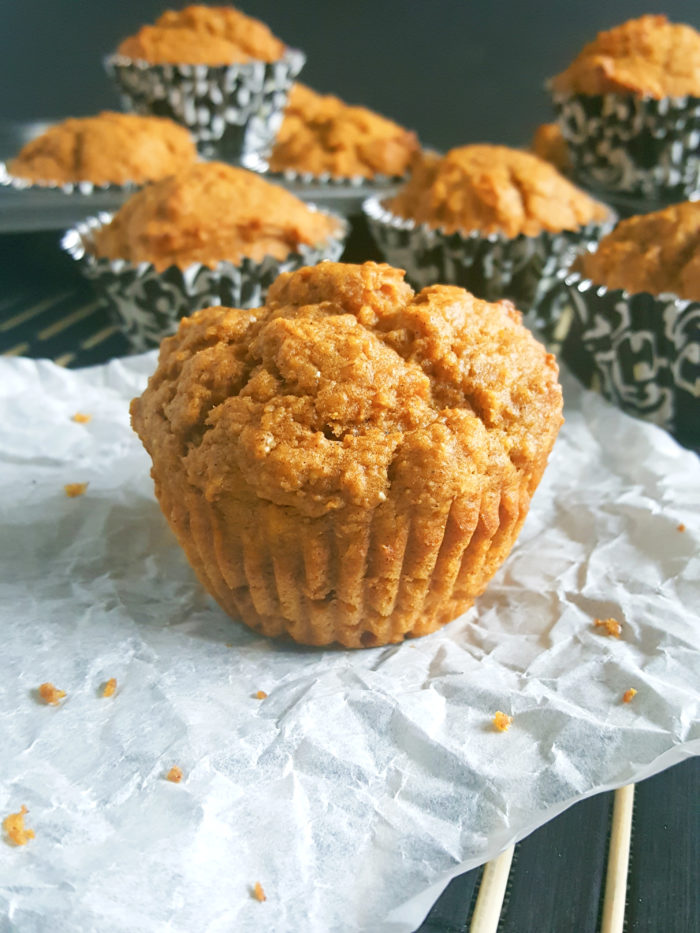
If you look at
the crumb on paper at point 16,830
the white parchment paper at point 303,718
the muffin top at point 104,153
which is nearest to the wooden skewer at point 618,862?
the white parchment paper at point 303,718

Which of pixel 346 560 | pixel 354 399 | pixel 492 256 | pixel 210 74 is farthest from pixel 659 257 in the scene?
pixel 210 74

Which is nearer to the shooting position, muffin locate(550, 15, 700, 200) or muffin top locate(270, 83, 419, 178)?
muffin locate(550, 15, 700, 200)

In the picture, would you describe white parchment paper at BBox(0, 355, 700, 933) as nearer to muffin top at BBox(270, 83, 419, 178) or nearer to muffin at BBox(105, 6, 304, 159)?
muffin top at BBox(270, 83, 419, 178)

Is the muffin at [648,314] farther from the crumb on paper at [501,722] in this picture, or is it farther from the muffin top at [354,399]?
the crumb on paper at [501,722]

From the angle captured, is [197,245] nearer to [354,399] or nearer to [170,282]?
[170,282]

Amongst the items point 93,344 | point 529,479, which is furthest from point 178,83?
point 529,479

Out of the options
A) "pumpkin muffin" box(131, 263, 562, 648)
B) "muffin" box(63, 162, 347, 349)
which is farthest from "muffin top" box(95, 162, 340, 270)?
"pumpkin muffin" box(131, 263, 562, 648)

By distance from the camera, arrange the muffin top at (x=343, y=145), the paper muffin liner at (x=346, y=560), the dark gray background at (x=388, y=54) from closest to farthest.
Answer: the paper muffin liner at (x=346, y=560), the muffin top at (x=343, y=145), the dark gray background at (x=388, y=54)

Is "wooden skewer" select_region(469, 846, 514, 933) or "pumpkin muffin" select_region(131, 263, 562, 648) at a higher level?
"pumpkin muffin" select_region(131, 263, 562, 648)

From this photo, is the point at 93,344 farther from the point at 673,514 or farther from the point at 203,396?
the point at 673,514
